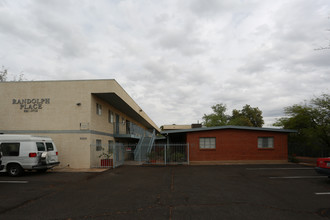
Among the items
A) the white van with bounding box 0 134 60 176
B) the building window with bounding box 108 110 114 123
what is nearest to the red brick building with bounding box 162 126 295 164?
the building window with bounding box 108 110 114 123

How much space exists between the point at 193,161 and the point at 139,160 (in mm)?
4343

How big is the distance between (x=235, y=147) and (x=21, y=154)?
49.5ft

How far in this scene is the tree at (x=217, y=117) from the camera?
58438 millimetres

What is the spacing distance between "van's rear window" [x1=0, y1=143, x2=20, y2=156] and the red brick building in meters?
11.3

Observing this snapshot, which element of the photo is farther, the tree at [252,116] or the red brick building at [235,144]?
the tree at [252,116]

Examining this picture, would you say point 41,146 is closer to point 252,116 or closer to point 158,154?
point 158,154

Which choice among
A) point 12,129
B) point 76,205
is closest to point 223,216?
point 76,205

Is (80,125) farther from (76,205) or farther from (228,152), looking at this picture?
(228,152)

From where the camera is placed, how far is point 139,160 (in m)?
18.8

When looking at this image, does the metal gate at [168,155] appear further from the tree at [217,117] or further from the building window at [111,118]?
the tree at [217,117]

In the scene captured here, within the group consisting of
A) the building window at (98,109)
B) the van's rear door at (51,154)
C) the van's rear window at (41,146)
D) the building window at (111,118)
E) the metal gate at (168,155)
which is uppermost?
the building window at (98,109)

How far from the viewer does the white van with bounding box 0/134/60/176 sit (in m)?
12.5

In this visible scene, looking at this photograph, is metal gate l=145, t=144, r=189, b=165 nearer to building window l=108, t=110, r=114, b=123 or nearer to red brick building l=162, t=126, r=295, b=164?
red brick building l=162, t=126, r=295, b=164

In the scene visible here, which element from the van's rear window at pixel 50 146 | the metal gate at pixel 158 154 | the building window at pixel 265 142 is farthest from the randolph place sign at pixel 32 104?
the building window at pixel 265 142
